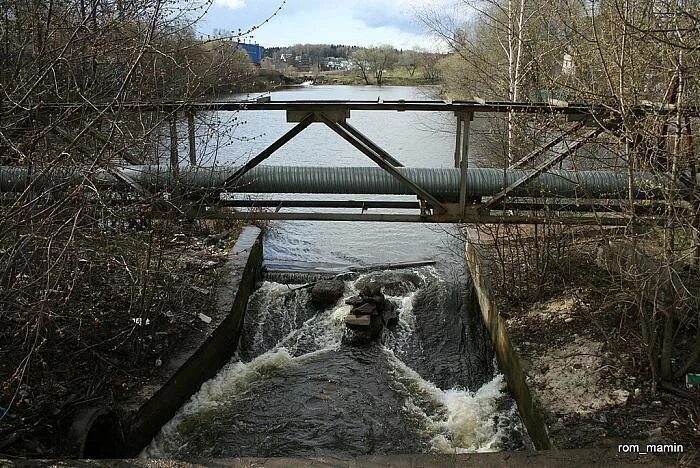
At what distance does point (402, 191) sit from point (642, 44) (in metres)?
2.96

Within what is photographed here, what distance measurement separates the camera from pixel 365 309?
26.1 ft

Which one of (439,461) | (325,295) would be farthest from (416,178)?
(439,461)

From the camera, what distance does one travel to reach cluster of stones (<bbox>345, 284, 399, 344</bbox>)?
7.69 meters

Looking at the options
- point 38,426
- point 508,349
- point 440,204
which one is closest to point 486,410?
point 508,349

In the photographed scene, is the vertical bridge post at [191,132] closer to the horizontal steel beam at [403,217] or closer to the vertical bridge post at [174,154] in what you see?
the vertical bridge post at [174,154]

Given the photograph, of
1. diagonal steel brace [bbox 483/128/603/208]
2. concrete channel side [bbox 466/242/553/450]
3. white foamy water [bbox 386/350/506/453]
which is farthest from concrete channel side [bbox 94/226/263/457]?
diagonal steel brace [bbox 483/128/603/208]

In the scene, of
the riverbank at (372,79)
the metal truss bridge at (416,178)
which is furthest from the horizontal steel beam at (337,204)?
the riverbank at (372,79)

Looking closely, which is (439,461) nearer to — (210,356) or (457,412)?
(457,412)

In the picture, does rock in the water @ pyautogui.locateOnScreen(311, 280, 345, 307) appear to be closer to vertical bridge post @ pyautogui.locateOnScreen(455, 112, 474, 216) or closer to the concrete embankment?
the concrete embankment

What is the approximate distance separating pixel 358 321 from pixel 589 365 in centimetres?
308

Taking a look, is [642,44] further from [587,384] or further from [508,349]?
[508,349]

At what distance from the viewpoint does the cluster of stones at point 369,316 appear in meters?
7.69

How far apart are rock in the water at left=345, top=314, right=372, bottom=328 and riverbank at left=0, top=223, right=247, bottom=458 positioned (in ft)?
5.79

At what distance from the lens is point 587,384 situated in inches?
202
